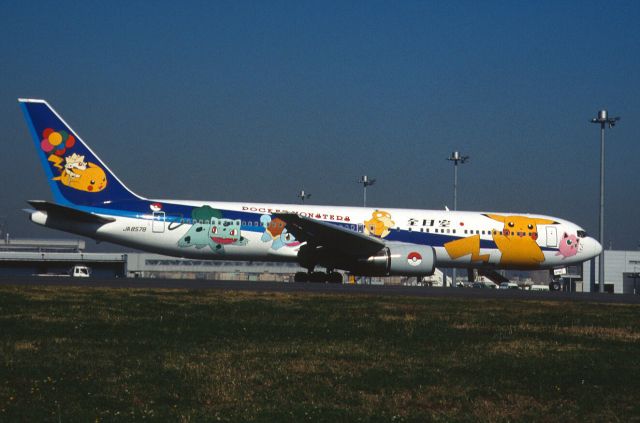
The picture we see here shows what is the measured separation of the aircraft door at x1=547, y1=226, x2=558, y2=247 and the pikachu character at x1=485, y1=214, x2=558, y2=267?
0.57 metres

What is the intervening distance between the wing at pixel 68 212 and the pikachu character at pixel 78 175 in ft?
4.93

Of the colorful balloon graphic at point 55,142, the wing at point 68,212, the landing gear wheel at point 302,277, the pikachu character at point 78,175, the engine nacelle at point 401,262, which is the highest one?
the colorful balloon graphic at point 55,142

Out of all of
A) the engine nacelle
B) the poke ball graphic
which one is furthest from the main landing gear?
the poke ball graphic

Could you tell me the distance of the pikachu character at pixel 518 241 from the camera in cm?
3212

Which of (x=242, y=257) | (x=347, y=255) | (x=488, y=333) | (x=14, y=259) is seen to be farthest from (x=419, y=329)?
(x=14, y=259)

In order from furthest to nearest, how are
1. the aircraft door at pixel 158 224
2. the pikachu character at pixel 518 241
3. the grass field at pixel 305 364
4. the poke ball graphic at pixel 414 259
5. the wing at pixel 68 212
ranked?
the pikachu character at pixel 518 241, the aircraft door at pixel 158 224, the poke ball graphic at pixel 414 259, the wing at pixel 68 212, the grass field at pixel 305 364

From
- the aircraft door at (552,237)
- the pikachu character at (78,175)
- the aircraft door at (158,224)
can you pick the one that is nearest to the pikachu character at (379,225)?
the aircraft door at (552,237)

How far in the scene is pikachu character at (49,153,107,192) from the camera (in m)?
30.4

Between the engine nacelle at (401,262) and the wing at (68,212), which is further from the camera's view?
the engine nacelle at (401,262)

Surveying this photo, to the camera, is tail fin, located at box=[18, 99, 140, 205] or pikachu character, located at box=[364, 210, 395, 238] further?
pikachu character, located at box=[364, 210, 395, 238]

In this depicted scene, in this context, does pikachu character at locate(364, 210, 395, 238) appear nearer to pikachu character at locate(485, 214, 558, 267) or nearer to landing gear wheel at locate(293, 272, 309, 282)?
landing gear wheel at locate(293, 272, 309, 282)

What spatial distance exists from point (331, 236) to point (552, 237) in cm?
1027

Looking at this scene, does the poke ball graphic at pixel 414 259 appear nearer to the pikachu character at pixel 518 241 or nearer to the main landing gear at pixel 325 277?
the main landing gear at pixel 325 277

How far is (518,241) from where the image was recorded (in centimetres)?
3231
